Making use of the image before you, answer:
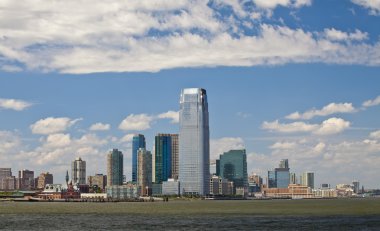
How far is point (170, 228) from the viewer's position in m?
137

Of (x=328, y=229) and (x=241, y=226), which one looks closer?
(x=328, y=229)

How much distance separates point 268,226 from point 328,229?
1397 cm

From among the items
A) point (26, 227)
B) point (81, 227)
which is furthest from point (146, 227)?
point (26, 227)

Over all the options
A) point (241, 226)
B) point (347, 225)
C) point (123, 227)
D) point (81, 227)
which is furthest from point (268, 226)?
point (81, 227)

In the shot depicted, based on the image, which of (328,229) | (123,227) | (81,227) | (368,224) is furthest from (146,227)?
(368,224)

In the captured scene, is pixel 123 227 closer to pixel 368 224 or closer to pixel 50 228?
pixel 50 228

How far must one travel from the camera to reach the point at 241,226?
142 meters

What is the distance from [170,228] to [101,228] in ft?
46.0

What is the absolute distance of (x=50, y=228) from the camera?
138375mm

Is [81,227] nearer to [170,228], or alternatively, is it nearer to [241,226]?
[170,228]

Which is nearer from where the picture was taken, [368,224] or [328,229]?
[328,229]

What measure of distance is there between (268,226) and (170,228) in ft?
68.6

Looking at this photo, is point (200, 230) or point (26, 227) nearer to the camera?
point (200, 230)

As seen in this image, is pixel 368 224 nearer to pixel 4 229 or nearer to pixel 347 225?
pixel 347 225
